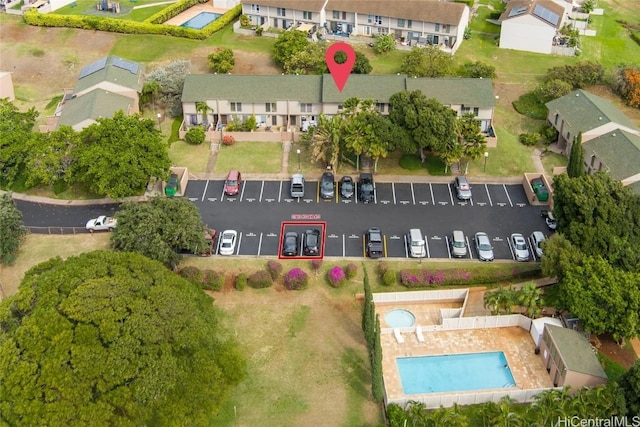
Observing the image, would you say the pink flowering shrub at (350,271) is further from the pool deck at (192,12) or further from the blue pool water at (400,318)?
the pool deck at (192,12)

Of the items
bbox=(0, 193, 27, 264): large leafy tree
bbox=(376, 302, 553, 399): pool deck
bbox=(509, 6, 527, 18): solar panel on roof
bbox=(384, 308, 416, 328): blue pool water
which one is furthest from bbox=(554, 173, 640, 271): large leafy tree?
bbox=(509, 6, 527, 18): solar panel on roof

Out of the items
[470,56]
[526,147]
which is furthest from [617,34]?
[526,147]

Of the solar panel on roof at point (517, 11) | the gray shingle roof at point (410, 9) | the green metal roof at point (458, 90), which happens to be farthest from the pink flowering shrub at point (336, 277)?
the solar panel on roof at point (517, 11)

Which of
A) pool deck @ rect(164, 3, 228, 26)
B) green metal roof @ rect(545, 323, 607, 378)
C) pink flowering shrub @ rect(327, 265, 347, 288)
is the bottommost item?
pink flowering shrub @ rect(327, 265, 347, 288)

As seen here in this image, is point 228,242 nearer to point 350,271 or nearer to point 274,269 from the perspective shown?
point 274,269

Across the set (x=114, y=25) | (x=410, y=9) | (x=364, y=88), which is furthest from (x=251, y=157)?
(x=114, y=25)

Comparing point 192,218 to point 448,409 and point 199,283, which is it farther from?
point 448,409

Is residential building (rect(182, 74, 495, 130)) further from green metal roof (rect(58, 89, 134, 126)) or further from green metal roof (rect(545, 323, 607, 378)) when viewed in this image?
green metal roof (rect(545, 323, 607, 378))
